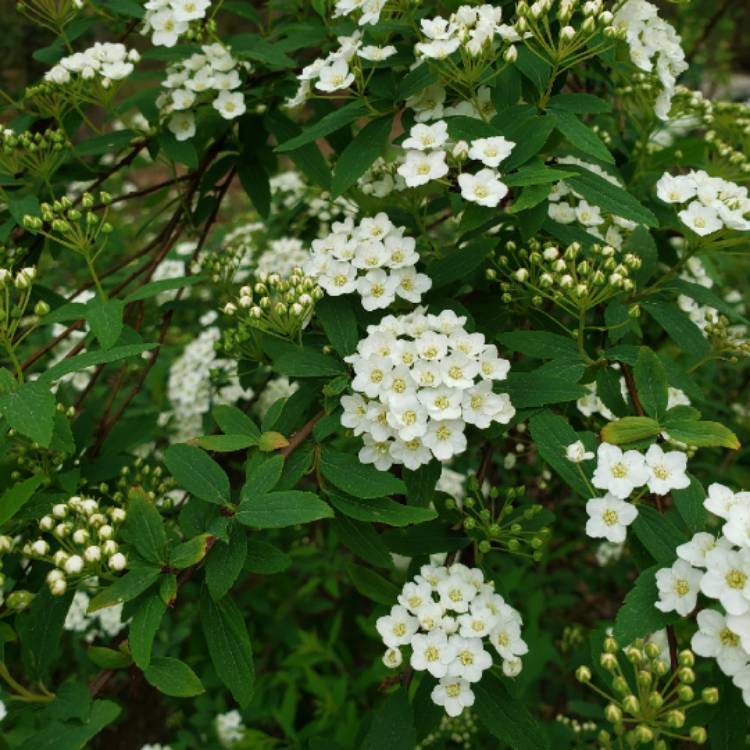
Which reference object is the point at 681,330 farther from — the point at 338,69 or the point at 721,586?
the point at 338,69

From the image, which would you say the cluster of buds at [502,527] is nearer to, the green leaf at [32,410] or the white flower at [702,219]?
the white flower at [702,219]

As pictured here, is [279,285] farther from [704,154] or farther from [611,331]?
[704,154]

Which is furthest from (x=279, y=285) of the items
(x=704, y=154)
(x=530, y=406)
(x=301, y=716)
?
(x=301, y=716)

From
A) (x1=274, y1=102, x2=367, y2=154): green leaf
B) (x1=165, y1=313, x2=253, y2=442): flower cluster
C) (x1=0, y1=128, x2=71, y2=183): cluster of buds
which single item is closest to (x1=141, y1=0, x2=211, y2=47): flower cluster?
(x1=0, y1=128, x2=71, y2=183): cluster of buds

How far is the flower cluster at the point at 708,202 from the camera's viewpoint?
6.44ft

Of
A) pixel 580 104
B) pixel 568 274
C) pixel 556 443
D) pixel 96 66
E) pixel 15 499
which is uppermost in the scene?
pixel 96 66

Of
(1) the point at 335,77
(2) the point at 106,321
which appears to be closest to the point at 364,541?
(2) the point at 106,321

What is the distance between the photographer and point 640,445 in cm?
175

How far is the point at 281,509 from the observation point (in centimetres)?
163

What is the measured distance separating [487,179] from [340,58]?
1.85 ft

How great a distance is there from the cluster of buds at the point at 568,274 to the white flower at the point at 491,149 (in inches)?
10.7

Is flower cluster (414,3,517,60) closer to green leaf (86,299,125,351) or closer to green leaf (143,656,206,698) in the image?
green leaf (86,299,125,351)

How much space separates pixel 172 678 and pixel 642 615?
1.00 meters

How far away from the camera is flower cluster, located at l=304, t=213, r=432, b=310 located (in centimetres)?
206
